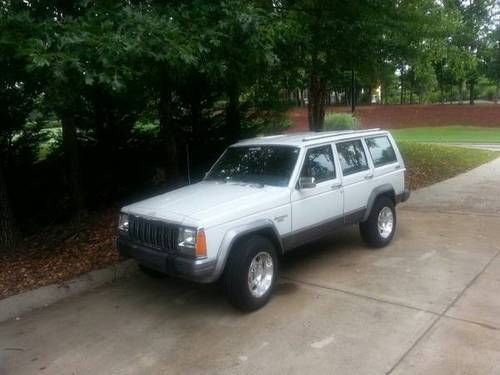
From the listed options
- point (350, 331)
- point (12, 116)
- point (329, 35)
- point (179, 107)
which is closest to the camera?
point (350, 331)

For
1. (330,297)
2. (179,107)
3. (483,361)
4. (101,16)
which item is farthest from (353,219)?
(179,107)

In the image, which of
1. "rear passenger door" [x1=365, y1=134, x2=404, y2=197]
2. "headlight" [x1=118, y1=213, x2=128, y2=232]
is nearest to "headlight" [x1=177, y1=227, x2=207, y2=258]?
"headlight" [x1=118, y1=213, x2=128, y2=232]

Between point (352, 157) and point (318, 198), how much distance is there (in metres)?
1.03

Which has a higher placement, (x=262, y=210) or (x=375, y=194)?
(x=262, y=210)

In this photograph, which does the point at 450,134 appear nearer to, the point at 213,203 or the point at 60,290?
the point at 213,203

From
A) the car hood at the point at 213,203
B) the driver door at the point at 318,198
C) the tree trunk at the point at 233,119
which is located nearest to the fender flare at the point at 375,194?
the driver door at the point at 318,198

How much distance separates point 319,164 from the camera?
19.1 feet

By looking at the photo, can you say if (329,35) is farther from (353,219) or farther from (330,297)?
(330,297)

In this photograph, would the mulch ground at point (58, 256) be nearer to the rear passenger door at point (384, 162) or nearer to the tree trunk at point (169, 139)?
the tree trunk at point (169, 139)

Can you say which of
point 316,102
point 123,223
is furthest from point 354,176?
point 316,102

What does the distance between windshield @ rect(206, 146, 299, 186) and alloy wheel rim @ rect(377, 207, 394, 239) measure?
1.75 m

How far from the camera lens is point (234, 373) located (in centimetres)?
375

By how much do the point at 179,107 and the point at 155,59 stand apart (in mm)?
5186

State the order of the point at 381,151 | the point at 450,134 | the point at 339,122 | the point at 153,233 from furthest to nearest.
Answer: the point at 450,134, the point at 339,122, the point at 381,151, the point at 153,233
